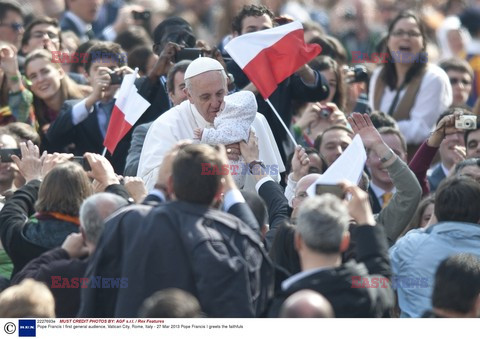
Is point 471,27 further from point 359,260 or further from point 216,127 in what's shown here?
point 359,260

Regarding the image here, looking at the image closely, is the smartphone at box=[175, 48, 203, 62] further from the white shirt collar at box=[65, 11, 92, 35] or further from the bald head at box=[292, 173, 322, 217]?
the white shirt collar at box=[65, 11, 92, 35]

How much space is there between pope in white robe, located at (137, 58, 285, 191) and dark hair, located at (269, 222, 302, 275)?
1.60 meters

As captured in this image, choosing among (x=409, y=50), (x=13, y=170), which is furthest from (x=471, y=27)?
(x=13, y=170)

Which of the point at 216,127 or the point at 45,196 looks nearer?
the point at 45,196

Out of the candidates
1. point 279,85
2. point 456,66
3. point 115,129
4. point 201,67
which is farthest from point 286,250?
point 456,66

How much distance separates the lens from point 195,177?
6539mm

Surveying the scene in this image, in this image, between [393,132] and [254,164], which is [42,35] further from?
[254,164]

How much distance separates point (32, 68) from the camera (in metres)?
11.2

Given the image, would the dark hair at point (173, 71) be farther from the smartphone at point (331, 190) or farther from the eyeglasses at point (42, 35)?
the eyeglasses at point (42, 35)

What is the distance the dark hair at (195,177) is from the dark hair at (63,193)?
1.11 m

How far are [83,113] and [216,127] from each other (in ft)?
7.12

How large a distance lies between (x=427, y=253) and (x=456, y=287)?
92 cm

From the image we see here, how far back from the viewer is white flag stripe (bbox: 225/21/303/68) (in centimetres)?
1006

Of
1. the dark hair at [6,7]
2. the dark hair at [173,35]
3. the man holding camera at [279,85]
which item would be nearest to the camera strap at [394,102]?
the man holding camera at [279,85]
